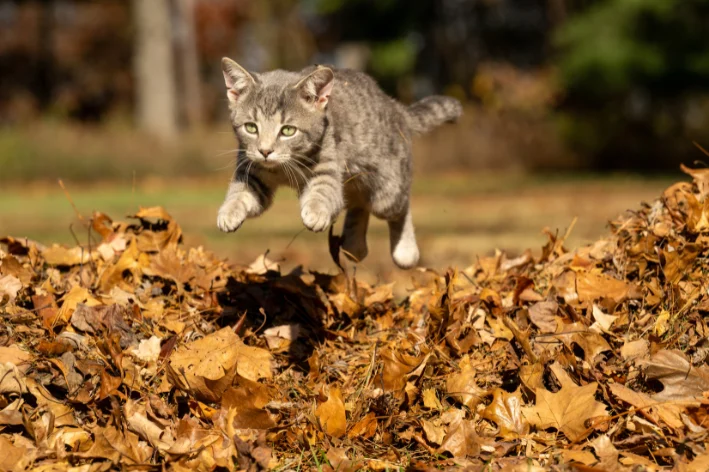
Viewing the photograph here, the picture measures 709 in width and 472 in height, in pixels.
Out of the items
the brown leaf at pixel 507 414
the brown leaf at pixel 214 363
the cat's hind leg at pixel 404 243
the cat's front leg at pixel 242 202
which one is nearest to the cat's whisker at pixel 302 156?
the cat's front leg at pixel 242 202

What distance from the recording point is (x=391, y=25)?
31109 mm

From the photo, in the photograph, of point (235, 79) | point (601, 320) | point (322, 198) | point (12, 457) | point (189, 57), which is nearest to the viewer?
point (12, 457)

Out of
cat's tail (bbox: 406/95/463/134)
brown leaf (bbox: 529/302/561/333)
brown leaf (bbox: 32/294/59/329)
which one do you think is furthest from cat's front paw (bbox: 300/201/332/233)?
cat's tail (bbox: 406/95/463/134)

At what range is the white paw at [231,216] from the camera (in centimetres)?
346

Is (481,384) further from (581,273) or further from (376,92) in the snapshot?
(376,92)

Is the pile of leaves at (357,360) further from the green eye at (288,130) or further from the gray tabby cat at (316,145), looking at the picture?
the green eye at (288,130)

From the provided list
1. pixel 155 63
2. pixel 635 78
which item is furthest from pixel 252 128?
pixel 155 63

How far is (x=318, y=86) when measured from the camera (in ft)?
13.0

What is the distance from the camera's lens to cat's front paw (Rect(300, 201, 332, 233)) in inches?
130

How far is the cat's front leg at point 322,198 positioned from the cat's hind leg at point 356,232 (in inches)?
42.9

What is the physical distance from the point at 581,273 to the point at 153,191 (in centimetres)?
1657

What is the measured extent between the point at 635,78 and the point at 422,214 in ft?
32.6

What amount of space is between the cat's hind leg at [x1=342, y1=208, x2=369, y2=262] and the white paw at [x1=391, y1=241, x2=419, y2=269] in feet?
0.76

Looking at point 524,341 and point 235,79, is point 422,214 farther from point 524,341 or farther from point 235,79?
point 524,341
